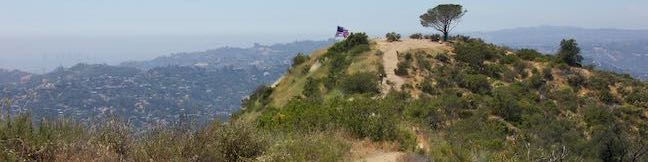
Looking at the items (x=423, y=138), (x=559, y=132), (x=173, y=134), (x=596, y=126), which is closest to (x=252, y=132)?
(x=173, y=134)

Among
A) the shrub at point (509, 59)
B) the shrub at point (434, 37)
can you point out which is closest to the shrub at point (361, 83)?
the shrub at point (509, 59)

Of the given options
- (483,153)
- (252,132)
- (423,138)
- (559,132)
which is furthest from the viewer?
(559,132)

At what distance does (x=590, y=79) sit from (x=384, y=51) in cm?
1739

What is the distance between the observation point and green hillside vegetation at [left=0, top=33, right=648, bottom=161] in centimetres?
861

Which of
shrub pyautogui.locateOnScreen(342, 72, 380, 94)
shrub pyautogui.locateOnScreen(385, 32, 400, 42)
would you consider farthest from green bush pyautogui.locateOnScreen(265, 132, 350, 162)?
shrub pyautogui.locateOnScreen(385, 32, 400, 42)

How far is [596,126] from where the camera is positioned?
36750 millimetres

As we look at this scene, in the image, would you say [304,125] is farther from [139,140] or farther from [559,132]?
[559,132]

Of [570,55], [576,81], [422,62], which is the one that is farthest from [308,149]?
[570,55]

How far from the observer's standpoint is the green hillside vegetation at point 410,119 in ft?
28.2

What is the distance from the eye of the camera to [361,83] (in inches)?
1622

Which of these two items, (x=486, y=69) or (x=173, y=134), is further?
(x=486, y=69)

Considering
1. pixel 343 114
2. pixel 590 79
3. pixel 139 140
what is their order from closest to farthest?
pixel 139 140, pixel 343 114, pixel 590 79

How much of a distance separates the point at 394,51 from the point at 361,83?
13.4 meters

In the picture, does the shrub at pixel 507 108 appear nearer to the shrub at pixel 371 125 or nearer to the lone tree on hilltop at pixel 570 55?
the lone tree on hilltop at pixel 570 55
